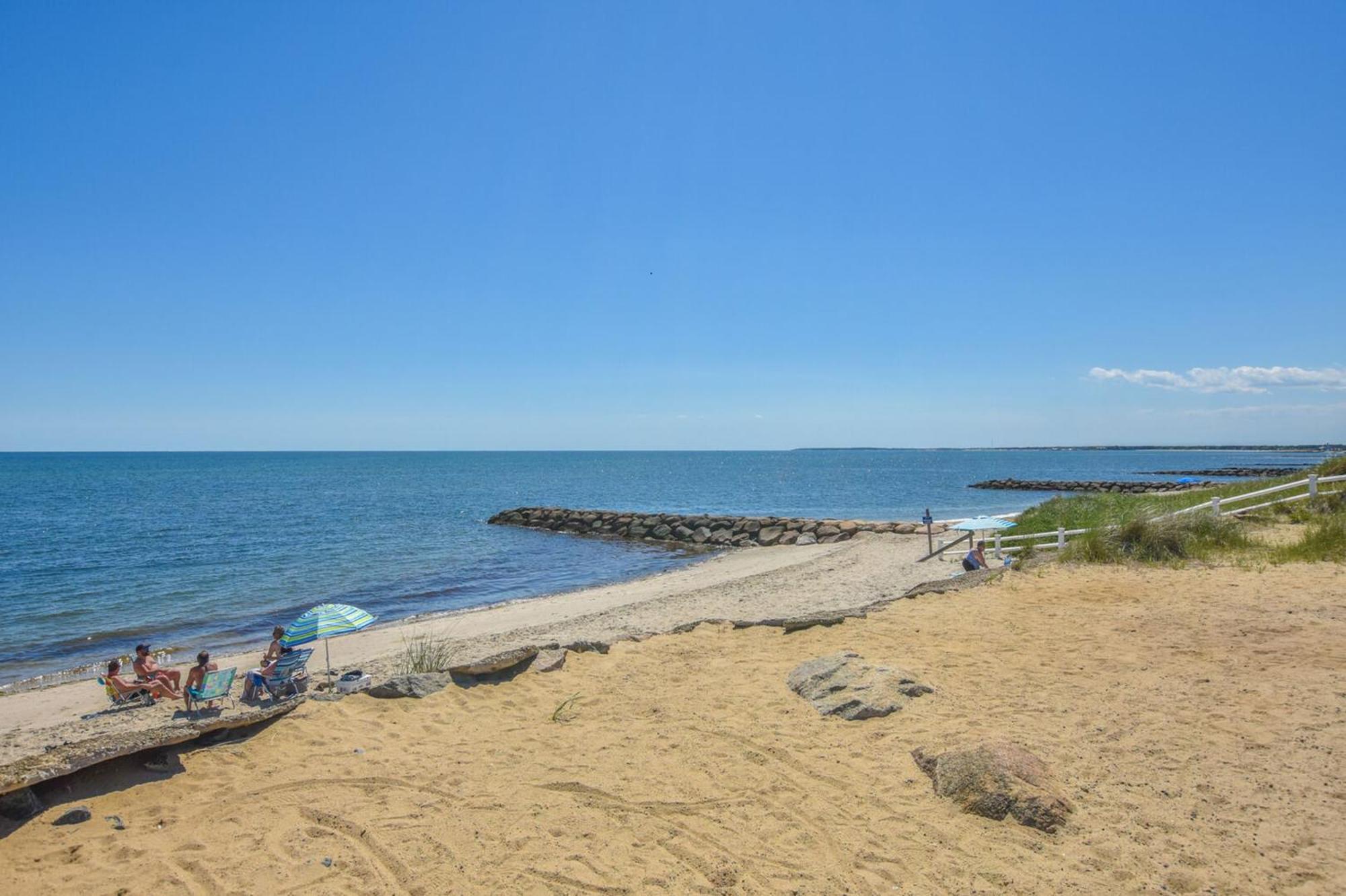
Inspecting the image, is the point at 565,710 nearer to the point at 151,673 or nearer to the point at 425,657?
the point at 425,657

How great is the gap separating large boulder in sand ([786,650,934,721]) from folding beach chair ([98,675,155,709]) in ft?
35.2

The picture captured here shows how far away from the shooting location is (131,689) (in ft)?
39.4

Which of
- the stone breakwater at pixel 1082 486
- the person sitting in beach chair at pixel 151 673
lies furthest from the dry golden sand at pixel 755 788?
the stone breakwater at pixel 1082 486

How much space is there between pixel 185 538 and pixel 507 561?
17.2 meters

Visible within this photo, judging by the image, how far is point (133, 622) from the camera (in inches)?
741

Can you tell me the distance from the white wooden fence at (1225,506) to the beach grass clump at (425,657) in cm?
1236

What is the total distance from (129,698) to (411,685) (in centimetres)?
716

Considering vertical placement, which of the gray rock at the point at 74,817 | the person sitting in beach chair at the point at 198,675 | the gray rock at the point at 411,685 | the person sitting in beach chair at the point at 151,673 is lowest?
the person sitting in beach chair at the point at 151,673

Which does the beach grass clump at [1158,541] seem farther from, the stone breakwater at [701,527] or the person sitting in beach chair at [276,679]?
the person sitting in beach chair at [276,679]

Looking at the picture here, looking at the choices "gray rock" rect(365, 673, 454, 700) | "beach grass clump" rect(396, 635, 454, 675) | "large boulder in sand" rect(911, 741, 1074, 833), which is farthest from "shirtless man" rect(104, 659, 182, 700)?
"large boulder in sand" rect(911, 741, 1074, 833)

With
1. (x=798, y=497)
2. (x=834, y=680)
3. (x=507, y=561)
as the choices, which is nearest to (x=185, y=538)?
(x=507, y=561)

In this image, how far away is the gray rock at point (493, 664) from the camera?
882 centimetres

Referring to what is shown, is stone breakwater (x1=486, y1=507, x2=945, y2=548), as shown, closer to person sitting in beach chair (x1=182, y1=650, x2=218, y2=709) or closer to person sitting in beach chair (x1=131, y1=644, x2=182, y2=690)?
person sitting in beach chair (x1=182, y1=650, x2=218, y2=709)

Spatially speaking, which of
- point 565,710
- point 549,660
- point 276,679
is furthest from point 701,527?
point 565,710
